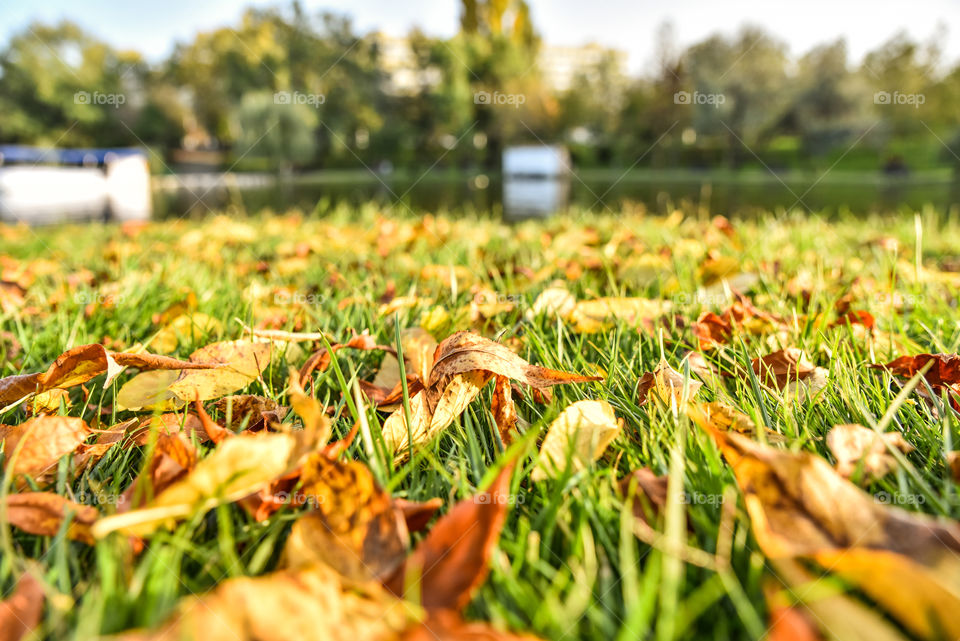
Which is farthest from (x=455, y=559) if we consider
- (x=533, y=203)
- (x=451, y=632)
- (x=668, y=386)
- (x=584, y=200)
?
(x=584, y=200)

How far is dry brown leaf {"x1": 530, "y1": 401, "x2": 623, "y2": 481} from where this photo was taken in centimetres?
60

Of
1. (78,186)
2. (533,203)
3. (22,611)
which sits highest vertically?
(78,186)

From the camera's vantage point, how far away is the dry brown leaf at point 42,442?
619mm

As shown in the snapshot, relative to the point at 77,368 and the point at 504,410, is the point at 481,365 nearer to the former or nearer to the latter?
the point at 504,410

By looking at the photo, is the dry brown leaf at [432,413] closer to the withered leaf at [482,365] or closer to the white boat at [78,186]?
the withered leaf at [482,365]

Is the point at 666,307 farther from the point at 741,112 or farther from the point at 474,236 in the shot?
the point at 741,112

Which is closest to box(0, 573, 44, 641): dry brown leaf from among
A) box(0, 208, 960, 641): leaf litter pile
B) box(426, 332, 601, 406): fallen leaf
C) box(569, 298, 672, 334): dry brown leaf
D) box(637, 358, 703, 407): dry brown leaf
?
box(0, 208, 960, 641): leaf litter pile

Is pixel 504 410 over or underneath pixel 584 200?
underneath

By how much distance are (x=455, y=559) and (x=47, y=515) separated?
373mm

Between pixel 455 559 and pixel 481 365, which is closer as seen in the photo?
pixel 455 559

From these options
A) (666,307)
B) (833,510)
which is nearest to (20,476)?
(833,510)

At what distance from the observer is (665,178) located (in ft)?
90.3

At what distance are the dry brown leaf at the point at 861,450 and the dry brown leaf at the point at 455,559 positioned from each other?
1.11 feet

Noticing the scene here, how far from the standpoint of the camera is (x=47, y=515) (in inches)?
20.8
